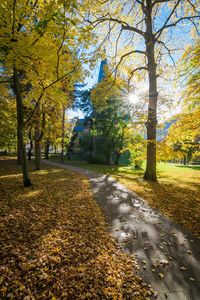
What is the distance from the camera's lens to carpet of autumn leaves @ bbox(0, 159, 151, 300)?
254cm

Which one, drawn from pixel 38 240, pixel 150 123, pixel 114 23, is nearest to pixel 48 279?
pixel 38 240

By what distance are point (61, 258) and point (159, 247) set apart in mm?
2065

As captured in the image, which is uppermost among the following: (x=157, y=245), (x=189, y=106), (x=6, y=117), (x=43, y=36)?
(x=43, y=36)

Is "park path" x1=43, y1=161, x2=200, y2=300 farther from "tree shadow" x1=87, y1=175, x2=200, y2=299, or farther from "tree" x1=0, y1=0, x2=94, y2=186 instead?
"tree" x1=0, y1=0, x2=94, y2=186

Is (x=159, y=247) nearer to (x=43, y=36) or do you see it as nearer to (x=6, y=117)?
(x=43, y=36)

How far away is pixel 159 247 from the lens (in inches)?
149

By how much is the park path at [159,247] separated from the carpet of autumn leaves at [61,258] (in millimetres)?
266

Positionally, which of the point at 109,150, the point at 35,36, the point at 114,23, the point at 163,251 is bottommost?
the point at 163,251

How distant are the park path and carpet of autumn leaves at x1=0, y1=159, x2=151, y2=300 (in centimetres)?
27

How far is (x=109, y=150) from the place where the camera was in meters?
27.0

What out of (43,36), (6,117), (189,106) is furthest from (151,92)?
(6,117)

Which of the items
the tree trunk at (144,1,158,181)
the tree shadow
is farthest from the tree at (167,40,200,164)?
the tree shadow

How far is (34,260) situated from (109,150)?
24060 mm

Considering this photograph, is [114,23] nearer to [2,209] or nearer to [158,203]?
[158,203]
